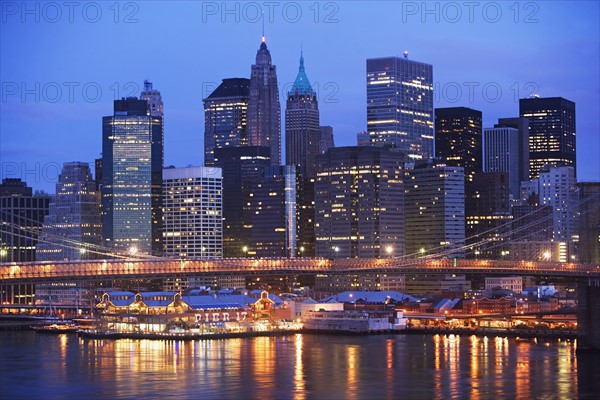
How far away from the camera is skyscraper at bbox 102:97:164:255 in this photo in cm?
18875

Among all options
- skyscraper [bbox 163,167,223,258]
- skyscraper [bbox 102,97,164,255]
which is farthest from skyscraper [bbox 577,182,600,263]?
skyscraper [bbox 102,97,164,255]

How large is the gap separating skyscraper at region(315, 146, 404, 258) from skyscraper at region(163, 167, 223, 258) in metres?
18.3

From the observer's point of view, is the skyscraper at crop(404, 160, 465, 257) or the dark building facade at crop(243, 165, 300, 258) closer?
the skyscraper at crop(404, 160, 465, 257)

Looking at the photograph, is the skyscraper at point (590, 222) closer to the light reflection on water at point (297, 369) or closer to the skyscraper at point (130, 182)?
the light reflection on water at point (297, 369)

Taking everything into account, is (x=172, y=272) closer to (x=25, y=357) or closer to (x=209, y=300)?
(x=25, y=357)

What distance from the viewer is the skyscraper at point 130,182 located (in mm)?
188750

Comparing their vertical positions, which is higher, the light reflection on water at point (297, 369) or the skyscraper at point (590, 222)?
the skyscraper at point (590, 222)

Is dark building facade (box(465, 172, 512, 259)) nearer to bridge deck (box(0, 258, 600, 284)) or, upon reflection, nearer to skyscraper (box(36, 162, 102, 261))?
skyscraper (box(36, 162, 102, 261))

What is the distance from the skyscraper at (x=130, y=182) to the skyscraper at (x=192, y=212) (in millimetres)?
Answer: 4251

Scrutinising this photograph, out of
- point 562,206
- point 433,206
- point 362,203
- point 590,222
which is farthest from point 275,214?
point 590,222

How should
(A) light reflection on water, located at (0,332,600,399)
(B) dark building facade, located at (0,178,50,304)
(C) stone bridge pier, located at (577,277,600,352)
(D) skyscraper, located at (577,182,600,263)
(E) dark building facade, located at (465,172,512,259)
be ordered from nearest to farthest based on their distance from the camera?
(A) light reflection on water, located at (0,332,600,399), (C) stone bridge pier, located at (577,277,600,352), (D) skyscraper, located at (577,182,600,263), (B) dark building facade, located at (0,178,50,304), (E) dark building facade, located at (465,172,512,259)

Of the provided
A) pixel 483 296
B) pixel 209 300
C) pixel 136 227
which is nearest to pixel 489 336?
pixel 209 300

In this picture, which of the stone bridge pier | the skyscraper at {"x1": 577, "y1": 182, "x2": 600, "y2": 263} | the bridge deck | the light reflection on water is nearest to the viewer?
the light reflection on water

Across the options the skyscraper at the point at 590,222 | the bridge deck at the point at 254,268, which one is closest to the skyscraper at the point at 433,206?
the skyscraper at the point at 590,222
